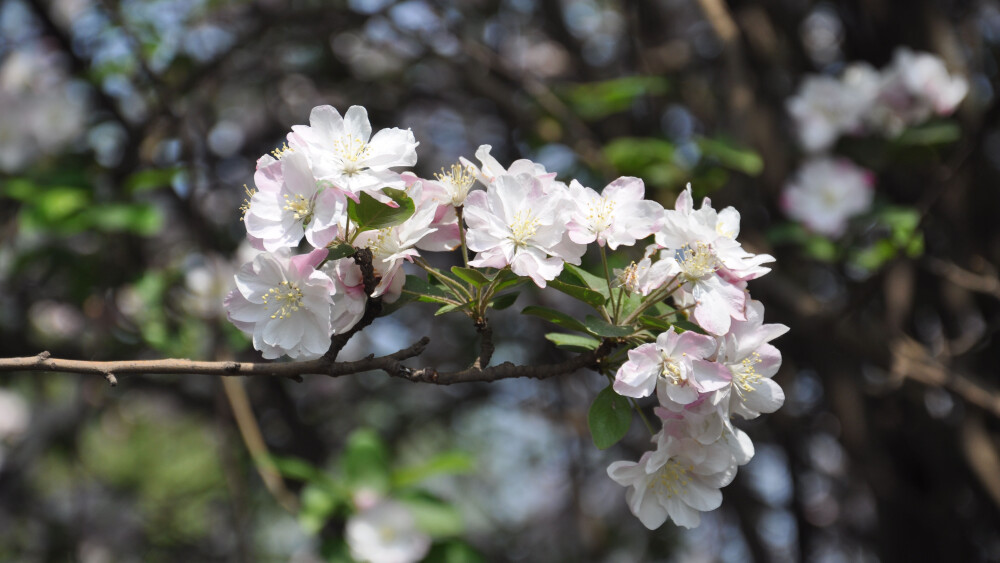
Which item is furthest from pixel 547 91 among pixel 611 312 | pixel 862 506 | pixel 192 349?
pixel 862 506

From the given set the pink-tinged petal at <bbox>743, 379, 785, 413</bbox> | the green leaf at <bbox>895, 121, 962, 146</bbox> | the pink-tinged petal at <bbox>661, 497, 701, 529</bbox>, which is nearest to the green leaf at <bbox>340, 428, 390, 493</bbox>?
the pink-tinged petal at <bbox>661, 497, 701, 529</bbox>

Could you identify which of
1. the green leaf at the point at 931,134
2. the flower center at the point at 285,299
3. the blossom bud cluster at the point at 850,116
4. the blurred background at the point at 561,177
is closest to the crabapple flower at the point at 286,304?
the flower center at the point at 285,299

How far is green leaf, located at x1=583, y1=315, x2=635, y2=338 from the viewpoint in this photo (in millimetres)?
898

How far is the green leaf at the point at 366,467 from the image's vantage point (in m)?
2.17

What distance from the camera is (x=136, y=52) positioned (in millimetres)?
2236

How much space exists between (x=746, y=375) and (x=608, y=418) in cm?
17

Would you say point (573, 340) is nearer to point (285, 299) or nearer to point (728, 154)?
point (285, 299)

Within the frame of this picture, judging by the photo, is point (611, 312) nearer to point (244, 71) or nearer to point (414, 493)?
point (414, 493)

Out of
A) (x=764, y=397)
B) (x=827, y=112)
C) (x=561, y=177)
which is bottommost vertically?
(x=561, y=177)

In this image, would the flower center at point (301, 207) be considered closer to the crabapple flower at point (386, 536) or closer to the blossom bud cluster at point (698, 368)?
the blossom bud cluster at point (698, 368)

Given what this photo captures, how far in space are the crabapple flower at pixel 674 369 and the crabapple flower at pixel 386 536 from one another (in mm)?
1286

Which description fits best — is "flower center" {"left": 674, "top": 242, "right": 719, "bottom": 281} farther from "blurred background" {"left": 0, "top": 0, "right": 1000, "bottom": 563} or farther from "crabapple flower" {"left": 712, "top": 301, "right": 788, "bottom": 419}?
"blurred background" {"left": 0, "top": 0, "right": 1000, "bottom": 563}

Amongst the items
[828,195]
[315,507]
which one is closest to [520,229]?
[315,507]

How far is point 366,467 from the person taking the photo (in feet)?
7.16
